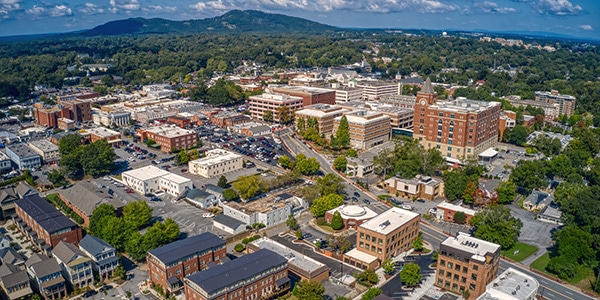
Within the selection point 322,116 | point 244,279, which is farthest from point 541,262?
point 322,116

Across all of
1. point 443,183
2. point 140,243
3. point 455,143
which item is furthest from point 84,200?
point 455,143

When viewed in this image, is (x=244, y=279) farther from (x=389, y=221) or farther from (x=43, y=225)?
(x=43, y=225)

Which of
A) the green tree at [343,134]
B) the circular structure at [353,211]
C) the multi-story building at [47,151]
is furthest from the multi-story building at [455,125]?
the multi-story building at [47,151]

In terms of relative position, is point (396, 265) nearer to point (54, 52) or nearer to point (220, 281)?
point (220, 281)

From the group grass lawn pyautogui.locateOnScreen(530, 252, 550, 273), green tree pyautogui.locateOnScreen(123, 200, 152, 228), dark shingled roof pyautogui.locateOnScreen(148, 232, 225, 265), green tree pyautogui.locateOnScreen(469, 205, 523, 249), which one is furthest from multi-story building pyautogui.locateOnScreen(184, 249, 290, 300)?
grass lawn pyautogui.locateOnScreen(530, 252, 550, 273)

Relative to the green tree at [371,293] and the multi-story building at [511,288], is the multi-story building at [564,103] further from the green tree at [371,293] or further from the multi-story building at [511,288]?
the green tree at [371,293]

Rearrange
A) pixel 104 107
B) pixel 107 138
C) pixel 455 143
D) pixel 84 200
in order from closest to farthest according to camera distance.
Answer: pixel 84 200
pixel 455 143
pixel 107 138
pixel 104 107

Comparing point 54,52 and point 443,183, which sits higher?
point 54,52
